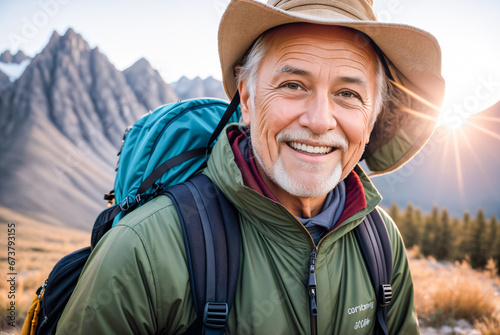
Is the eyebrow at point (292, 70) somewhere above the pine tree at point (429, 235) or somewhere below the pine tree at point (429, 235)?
above

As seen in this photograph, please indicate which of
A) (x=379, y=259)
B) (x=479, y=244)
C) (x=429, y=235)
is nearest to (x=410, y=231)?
(x=429, y=235)

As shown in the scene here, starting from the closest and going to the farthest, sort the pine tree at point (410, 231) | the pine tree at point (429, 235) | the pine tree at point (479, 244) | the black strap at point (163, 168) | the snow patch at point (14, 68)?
the black strap at point (163, 168), the pine tree at point (479, 244), the pine tree at point (429, 235), the pine tree at point (410, 231), the snow patch at point (14, 68)

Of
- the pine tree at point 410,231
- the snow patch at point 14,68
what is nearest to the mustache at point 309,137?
the pine tree at point 410,231

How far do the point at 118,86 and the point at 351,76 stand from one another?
91.4 meters

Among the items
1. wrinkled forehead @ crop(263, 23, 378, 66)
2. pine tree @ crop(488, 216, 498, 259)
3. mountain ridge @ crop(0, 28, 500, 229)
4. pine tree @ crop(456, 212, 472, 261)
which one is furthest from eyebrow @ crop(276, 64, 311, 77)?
mountain ridge @ crop(0, 28, 500, 229)

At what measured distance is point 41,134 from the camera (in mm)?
60906

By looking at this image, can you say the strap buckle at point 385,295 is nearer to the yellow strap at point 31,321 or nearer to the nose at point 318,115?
the nose at point 318,115

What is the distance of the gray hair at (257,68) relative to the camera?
1833 millimetres

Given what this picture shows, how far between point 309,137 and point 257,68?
22.3 inches

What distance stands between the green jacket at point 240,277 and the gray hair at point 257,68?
469 mm

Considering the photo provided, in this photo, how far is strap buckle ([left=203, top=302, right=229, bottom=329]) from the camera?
1231 mm

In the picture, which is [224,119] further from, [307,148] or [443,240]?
[443,240]

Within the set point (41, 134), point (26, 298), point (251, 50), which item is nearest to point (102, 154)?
point (41, 134)

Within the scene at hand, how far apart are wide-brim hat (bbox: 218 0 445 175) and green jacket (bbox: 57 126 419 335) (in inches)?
27.2
